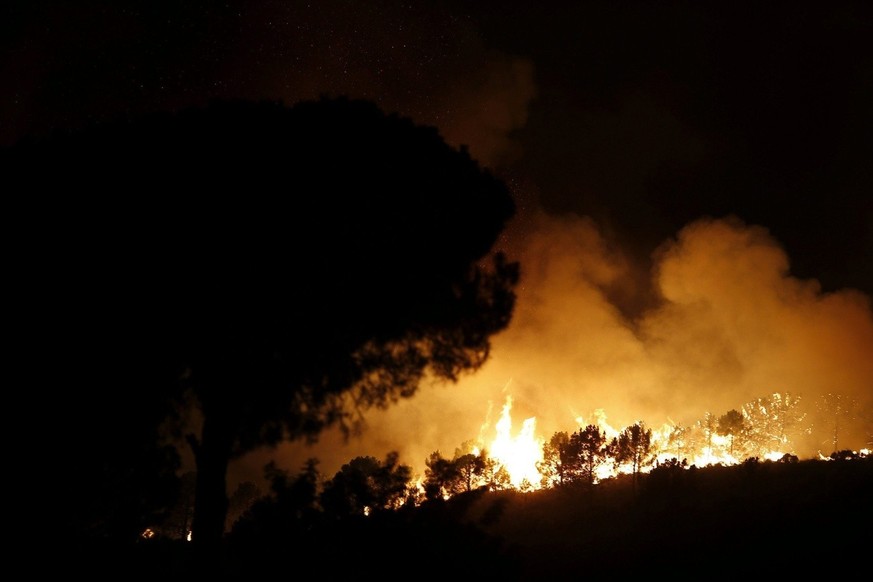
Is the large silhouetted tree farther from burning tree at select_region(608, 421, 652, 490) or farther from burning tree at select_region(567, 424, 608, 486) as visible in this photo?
burning tree at select_region(608, 421, 652, 490)

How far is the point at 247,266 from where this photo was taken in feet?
33.9

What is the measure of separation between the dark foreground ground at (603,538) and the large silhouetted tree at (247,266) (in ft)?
6.18

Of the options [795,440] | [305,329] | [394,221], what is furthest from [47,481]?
[795,440]

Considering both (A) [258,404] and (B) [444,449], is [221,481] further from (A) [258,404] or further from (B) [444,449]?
(B) [444,449]

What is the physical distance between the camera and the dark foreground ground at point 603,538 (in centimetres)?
1105

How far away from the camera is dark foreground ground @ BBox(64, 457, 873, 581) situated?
1105cm

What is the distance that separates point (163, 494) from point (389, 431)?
159 ft

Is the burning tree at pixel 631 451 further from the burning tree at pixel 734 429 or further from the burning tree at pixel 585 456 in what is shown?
the burning tree at pixel 734 429

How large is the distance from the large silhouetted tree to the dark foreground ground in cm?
188

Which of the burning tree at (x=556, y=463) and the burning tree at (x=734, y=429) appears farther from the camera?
the burning tree at (x=734, y=429)

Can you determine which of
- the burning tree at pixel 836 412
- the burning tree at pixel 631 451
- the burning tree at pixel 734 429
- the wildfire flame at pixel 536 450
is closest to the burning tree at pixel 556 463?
the burning tree at pixel 631 451

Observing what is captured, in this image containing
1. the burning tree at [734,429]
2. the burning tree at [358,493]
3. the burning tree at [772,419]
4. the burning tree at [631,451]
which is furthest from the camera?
the burning tree at [772,419]

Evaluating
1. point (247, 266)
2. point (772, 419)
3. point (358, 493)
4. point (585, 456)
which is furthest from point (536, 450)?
point (247, 266)

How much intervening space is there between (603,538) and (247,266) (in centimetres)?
1362
